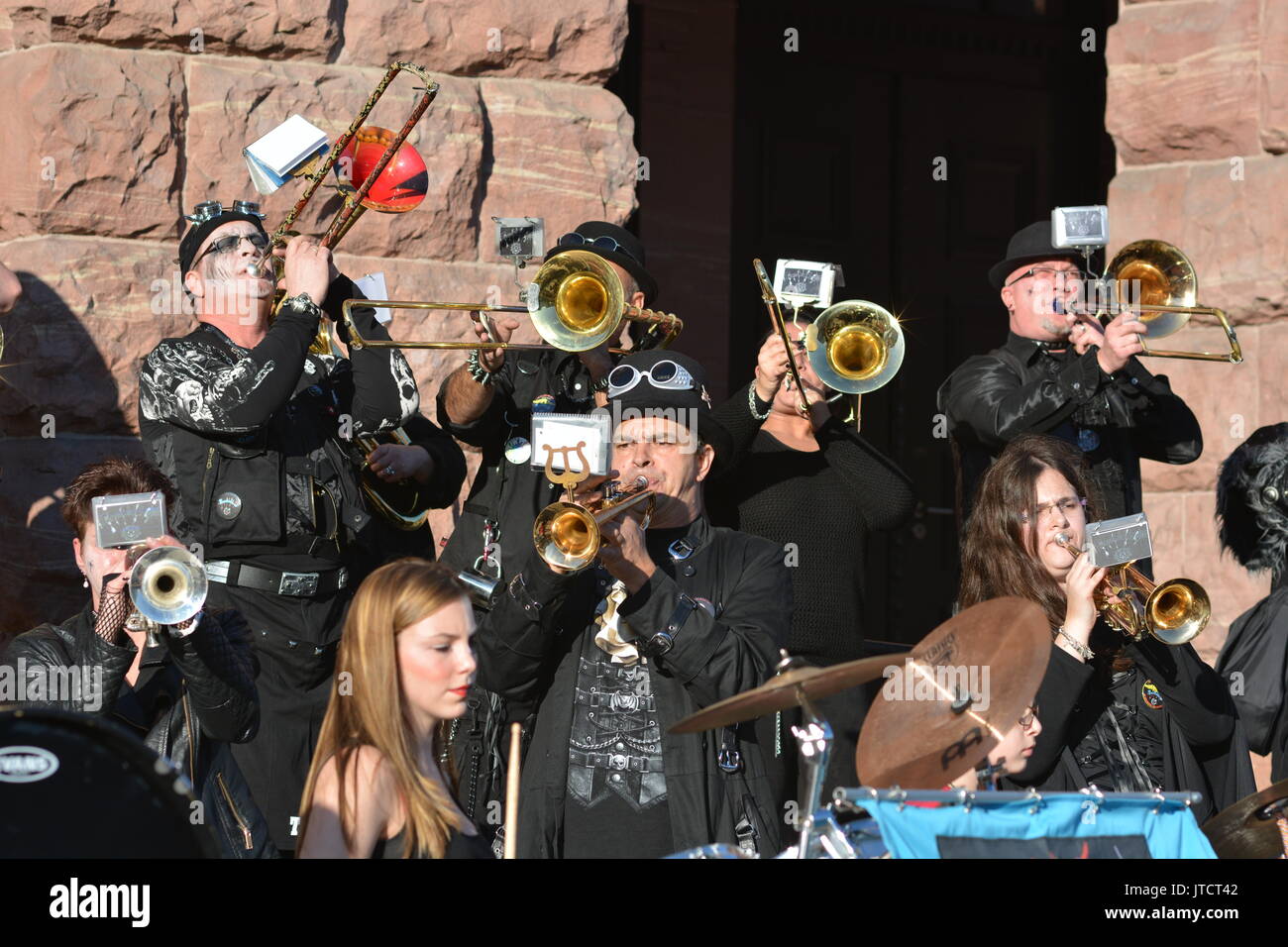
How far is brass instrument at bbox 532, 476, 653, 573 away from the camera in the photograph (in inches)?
167

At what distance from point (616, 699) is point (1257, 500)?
7.69ft

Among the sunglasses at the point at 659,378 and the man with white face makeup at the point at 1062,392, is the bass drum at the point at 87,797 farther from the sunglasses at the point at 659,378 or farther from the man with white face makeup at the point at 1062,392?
the man with white face makeup at the point at 1062,392

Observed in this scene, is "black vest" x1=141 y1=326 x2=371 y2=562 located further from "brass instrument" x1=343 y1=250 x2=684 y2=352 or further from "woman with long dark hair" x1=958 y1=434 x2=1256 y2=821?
"woman with long dark hair" x1=958 y1=434 x2=1256 y2=821

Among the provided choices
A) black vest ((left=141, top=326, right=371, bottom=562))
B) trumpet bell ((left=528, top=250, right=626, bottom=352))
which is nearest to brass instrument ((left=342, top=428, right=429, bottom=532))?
black vest ((left=141, top=326, right=371, bottom=562))

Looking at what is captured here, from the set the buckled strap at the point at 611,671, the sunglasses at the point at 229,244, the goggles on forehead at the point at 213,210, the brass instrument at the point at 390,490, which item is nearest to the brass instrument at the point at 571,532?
the buckled strap at the point at 611,671

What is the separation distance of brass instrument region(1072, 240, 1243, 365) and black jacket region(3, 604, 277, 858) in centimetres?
336

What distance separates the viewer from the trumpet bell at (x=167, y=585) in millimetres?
4055

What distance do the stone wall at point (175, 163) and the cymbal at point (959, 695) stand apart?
8.68ft

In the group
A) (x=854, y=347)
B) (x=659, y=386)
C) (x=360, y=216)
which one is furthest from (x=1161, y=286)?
(x=360, y=216)

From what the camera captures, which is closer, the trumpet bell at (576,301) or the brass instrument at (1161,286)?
the trumpet bell at (576,301)

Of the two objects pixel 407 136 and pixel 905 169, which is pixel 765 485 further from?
pixel 905 169
